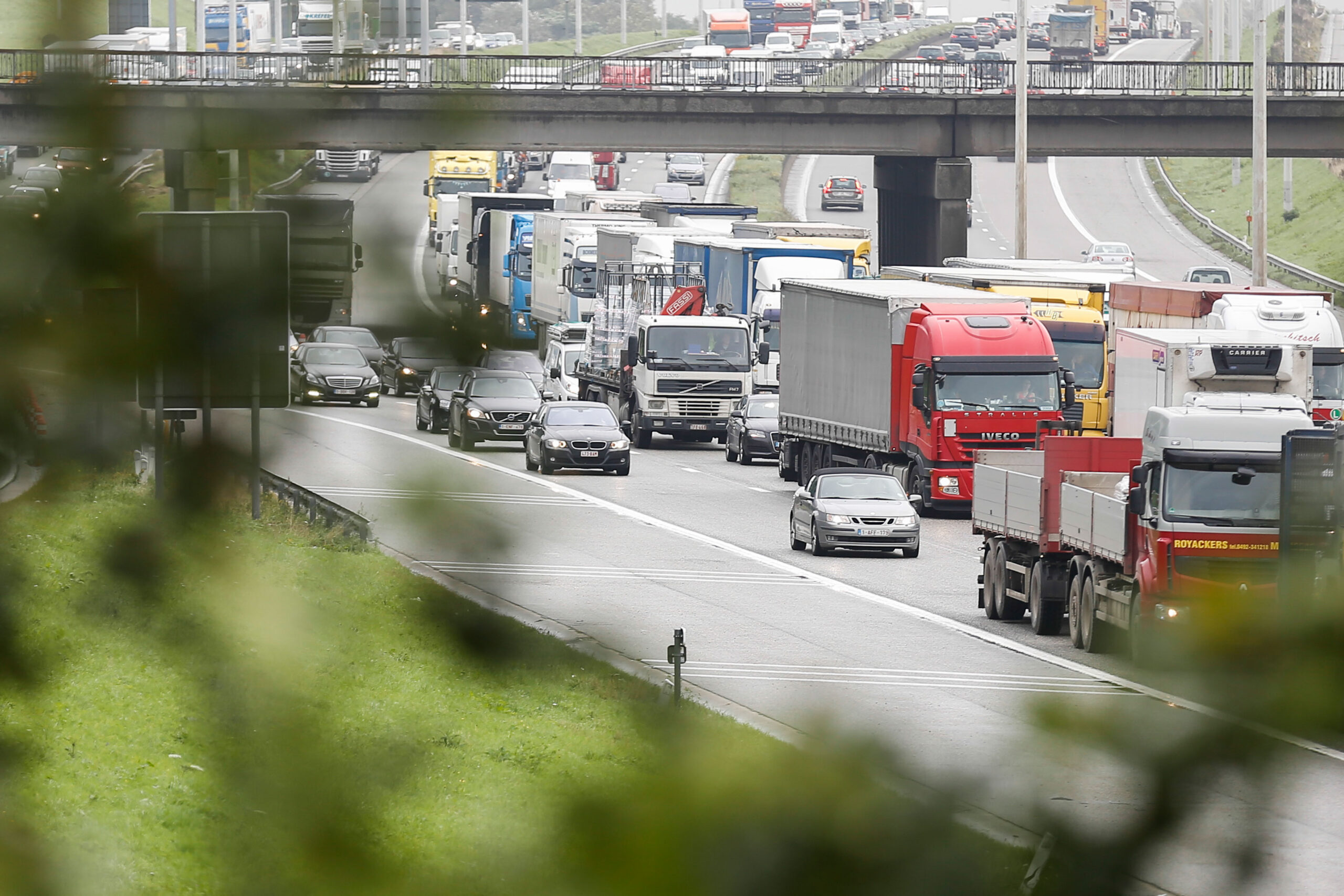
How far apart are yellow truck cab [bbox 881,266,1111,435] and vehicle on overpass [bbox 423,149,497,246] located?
95.5 feet

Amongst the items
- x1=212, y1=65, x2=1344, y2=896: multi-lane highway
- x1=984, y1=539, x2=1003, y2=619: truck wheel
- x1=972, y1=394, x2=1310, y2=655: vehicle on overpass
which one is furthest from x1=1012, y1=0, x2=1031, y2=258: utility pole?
x1=212, y1=65, x2=1344, y2=896: multi-lane highway

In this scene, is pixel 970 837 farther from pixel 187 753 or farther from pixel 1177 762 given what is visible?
pixel 187 753

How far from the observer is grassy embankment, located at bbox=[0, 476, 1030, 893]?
2.03 meters

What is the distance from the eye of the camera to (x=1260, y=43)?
152 ft

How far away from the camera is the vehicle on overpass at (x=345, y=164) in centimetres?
206

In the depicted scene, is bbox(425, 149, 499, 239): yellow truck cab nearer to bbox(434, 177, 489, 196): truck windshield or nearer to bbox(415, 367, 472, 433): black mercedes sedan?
bbox(434, 177, 489, 196): truck windshield

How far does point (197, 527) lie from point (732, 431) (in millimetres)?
36764

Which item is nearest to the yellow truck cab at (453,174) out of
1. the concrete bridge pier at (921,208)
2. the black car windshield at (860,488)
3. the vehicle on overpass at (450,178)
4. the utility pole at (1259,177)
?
the vehicle on overpass at (450,178)

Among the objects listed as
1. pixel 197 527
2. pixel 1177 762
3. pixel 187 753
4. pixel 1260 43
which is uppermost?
pixel 1260 43

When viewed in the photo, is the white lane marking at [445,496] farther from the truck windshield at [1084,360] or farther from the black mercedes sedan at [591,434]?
the truck windshield at [1084,360]

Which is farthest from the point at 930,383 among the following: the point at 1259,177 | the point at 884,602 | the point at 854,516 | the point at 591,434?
the point at 1259,177

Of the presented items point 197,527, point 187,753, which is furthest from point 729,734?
point 187,753

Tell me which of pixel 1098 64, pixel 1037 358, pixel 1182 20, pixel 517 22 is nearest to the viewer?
pixel 517 22

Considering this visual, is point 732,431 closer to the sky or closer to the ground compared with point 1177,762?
closer to the ground
